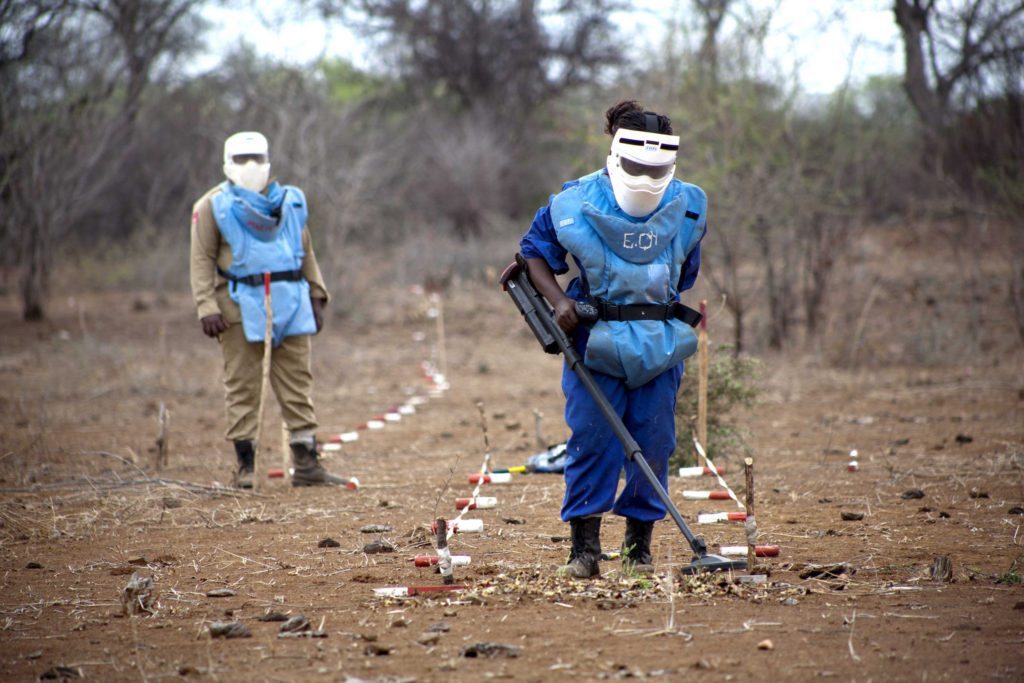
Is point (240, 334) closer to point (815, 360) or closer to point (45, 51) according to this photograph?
point (815, 360)

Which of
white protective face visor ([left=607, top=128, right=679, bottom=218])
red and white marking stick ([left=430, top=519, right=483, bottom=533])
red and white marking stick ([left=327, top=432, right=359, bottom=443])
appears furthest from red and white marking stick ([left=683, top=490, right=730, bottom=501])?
red and white marking stick ([left=327, top=432, right=359, bottom=443])

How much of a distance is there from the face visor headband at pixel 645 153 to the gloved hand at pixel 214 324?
3113mm

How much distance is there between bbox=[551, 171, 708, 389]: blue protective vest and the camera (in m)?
4.34

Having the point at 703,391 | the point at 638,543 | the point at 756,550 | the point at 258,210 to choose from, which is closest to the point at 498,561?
the point at 638,543

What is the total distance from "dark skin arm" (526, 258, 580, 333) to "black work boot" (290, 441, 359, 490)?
2819mm

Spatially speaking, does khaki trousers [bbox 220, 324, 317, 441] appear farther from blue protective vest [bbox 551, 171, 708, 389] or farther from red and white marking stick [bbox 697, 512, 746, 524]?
blue protective vest [bbox 551, 171, 708, 389]

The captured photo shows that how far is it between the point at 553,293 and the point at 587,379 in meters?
0.36

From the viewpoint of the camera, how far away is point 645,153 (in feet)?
14.5

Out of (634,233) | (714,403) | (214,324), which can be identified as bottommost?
(714,403)

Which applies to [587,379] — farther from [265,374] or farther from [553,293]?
[265,374]

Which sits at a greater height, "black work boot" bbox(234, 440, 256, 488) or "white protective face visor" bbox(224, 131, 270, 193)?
"white protective face visor" bbox(224, 131, 270, 193)

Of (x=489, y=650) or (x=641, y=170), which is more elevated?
(x=641, y=170)

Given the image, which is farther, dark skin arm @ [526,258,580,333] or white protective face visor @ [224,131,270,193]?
white protective face visor @ [224,131,270,193]

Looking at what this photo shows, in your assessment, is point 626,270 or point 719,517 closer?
point 626,270
